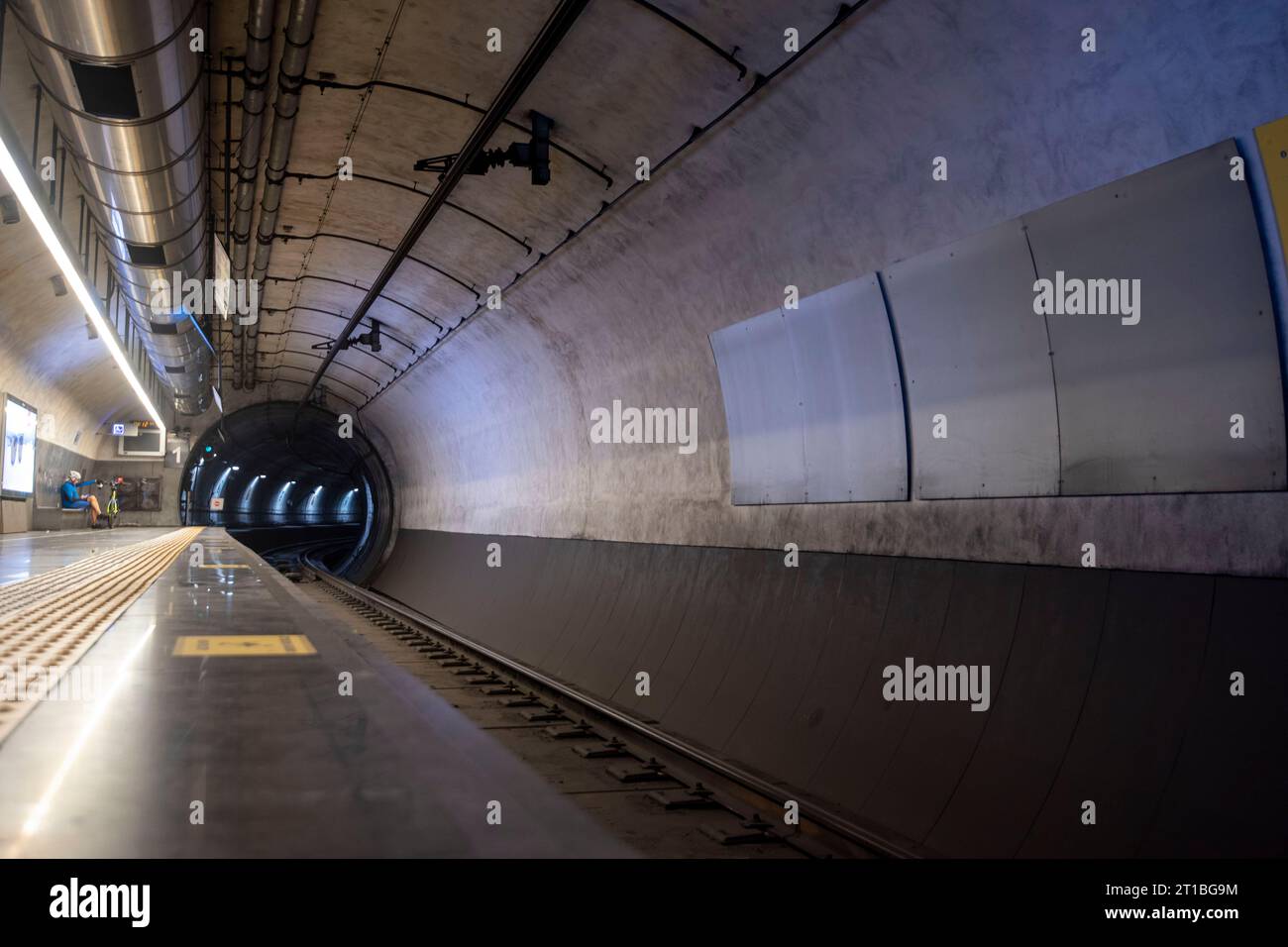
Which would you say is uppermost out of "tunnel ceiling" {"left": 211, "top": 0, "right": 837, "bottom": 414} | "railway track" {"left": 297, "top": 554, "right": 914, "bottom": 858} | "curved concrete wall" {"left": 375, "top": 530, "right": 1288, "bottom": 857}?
"tunnel ceiling" {"left": 211, "top": 0, "right": 837, "bottom": 414}

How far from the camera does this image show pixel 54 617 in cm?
574

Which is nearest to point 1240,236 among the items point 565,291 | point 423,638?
point 565,291

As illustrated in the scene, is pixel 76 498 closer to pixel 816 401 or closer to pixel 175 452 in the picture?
pixel 175 452

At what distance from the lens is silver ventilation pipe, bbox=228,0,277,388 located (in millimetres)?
7195

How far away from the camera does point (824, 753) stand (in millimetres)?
6613

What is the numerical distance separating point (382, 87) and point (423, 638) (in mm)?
8560

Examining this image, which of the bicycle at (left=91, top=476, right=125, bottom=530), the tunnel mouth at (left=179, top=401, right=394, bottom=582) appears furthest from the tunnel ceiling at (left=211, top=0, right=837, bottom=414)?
the bicycle at (left=91, top=476, right=125, bottom=530)

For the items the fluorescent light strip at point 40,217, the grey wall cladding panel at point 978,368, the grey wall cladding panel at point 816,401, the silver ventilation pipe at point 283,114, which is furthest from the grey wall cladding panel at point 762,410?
the fluorescent light strip at point 40,217

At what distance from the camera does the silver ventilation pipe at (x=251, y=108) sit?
283 inches

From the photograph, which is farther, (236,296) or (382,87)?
(236,296)

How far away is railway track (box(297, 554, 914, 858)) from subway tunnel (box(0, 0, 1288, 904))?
0.15ft

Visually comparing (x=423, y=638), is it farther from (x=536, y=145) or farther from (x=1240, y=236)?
(x=1240, y=236)

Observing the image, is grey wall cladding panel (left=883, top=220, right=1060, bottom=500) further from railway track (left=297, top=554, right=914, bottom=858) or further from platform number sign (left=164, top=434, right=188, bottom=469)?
platform number sign (left=164, top=434, right=188, bottom=469)

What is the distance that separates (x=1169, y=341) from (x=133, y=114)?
20.7ft
